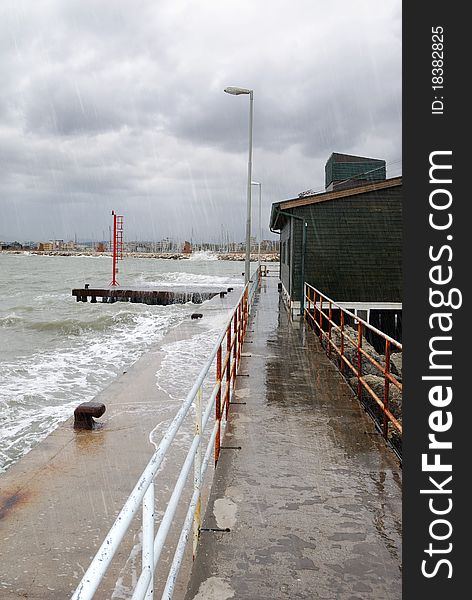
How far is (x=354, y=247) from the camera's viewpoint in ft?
54.0

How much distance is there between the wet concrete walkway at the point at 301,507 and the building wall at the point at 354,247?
31.4 ft

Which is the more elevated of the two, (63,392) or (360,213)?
(360,213)

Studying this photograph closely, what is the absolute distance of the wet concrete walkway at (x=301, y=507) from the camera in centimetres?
310

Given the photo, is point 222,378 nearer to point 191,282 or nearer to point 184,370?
point 184,370

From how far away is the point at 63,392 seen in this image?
33.4ft

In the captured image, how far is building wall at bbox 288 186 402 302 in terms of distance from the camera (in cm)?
1633

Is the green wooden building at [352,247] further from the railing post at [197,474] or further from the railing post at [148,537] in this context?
the railing post at [148,537]

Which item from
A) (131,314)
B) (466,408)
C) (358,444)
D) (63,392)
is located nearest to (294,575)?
(466,408)

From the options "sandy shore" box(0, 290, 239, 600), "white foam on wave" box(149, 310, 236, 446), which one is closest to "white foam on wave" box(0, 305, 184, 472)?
"sandy shore" box(0, 290, 239, 600)

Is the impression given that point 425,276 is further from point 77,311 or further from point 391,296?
point 77,311

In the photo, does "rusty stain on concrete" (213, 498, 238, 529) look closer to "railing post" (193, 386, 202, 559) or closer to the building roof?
"railing post" (193, 386, 202, 559)

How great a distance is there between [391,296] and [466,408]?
46.5 feet

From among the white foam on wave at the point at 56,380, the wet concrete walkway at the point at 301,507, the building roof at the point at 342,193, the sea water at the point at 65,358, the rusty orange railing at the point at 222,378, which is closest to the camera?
the wet concrete walkway at the point at 301,507

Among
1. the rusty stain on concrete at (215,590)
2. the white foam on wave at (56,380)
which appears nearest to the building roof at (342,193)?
the white foam on wave at (56,380)
